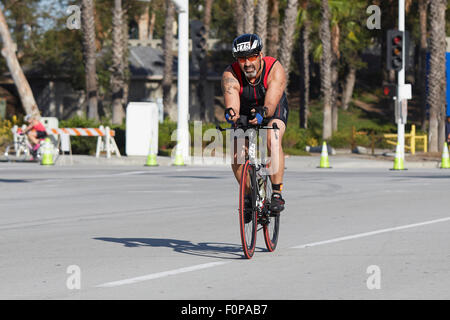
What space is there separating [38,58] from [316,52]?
19.2 meters

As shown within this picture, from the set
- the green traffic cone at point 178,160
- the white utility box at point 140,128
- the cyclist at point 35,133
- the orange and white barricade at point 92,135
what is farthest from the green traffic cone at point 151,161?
the cyclist at point 35,133

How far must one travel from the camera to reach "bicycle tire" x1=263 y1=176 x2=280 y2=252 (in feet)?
32.5

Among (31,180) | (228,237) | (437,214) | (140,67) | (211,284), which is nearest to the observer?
(211,284)

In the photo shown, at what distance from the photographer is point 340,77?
7981cm

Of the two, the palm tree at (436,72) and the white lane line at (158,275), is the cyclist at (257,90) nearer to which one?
the white lane line at (158,275)

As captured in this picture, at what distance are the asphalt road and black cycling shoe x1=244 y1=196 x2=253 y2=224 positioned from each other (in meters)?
0.42

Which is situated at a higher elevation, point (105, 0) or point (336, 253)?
point (105, 0)

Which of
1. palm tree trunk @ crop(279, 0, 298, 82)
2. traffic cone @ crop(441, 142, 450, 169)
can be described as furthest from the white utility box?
Answer: palm tree trunk @ crop(279, 0, 298, 82)

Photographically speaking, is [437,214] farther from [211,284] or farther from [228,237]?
[211,284]

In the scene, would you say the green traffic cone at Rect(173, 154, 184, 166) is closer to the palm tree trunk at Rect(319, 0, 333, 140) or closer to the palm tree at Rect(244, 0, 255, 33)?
the palm tree at Rect(244, 0, 255, 33)

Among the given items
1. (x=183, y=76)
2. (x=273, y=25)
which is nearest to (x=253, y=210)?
(x=183, y=76)

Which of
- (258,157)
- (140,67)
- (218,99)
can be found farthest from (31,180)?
(218,99)

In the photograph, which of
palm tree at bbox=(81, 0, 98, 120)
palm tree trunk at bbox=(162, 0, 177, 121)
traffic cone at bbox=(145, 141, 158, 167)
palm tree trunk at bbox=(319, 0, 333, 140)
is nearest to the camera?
traffic cone at bbox=(145, 141, 158, 167)

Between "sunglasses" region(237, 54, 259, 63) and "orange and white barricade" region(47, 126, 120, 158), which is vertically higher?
"sunglasses" region(237, 54, 259, 63)
